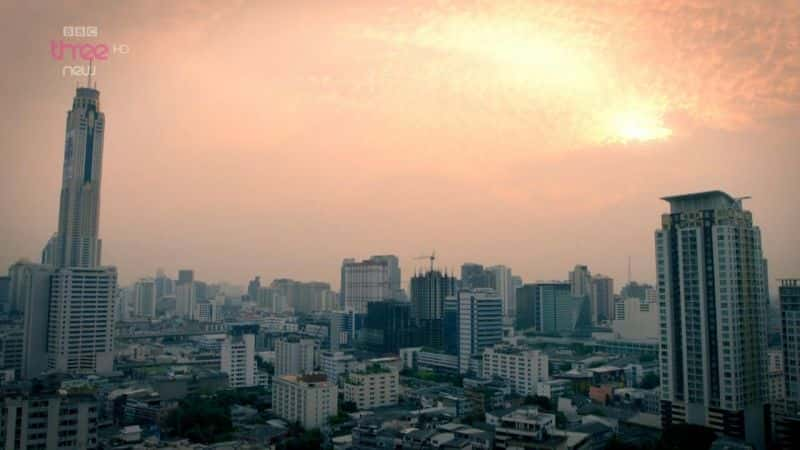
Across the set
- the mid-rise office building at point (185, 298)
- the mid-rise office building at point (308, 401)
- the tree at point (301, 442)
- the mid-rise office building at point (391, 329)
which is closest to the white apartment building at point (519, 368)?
the mid-rise office building at point (308, 401)

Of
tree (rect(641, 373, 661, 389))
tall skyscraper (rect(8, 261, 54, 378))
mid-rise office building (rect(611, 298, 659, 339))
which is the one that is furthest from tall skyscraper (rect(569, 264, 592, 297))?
tall skyscraper (rect(8, 261, 54, 378))

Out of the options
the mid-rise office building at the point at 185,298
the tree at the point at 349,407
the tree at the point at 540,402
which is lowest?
the tree at the point at 349,407

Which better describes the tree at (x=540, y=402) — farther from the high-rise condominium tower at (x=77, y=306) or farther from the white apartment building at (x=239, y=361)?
the high-rise condominium tower at (x=77, y=306)

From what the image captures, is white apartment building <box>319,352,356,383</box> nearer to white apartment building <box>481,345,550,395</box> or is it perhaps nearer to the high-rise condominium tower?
white apartment building <box>481,345,550,395</box>

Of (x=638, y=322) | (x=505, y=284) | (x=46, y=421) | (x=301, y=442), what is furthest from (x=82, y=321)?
(x=505, y=284)

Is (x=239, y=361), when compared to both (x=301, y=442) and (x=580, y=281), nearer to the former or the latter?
(x=301, y=442)

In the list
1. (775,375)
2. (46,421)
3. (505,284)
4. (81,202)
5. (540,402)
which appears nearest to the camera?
(46,421)
